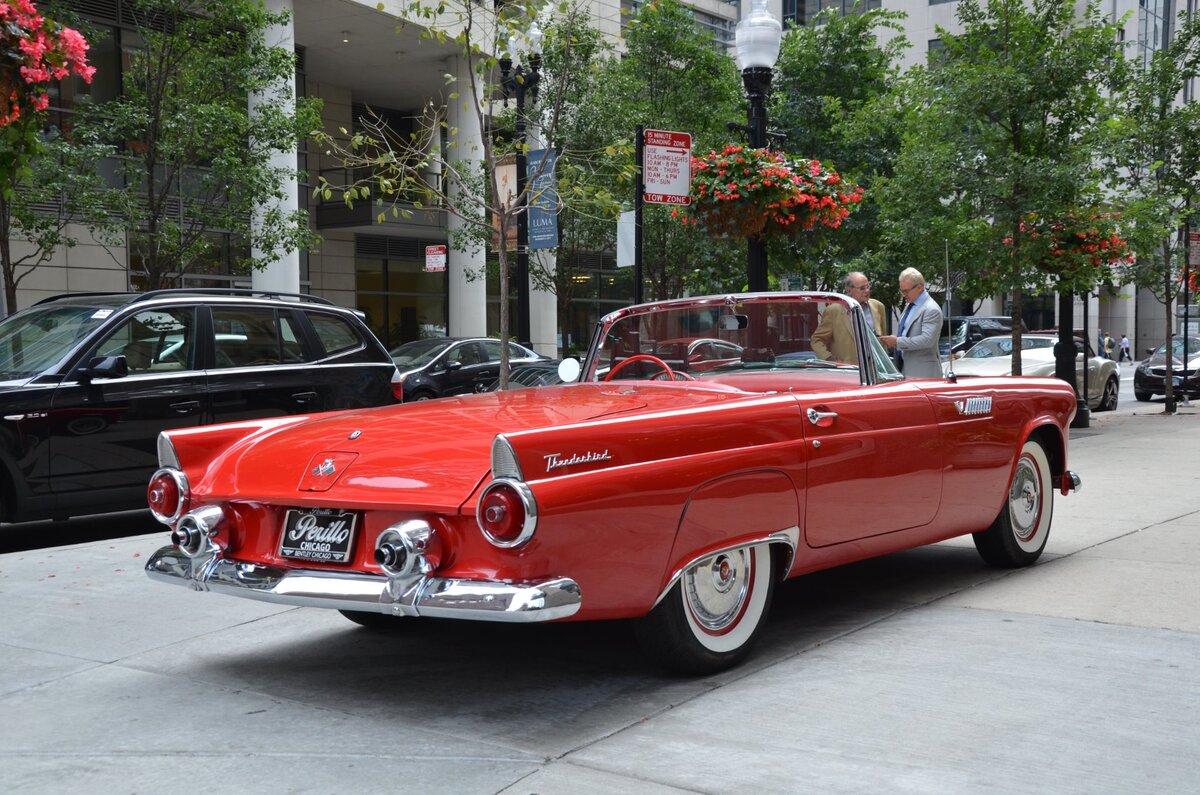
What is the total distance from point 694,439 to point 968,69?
14.1 metres

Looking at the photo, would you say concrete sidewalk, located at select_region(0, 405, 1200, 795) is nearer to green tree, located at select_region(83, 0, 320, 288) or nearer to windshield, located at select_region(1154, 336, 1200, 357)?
green tree, located at select_region(83, 0, 320, 288)

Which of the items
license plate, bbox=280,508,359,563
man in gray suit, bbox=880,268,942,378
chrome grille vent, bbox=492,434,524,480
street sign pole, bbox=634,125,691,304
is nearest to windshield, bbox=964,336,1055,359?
street sign pole, bbox=634,125,691,304

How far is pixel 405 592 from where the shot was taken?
3.95 m

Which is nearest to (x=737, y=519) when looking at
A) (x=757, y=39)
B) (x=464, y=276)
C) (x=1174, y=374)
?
(x=757, y=39)

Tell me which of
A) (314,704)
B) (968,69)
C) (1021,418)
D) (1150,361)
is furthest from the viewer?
(1150,361)

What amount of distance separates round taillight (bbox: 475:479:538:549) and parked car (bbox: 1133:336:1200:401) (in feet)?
82.6

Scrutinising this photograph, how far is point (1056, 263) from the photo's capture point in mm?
17203

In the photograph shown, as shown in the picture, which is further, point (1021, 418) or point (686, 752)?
point (1021, 418)

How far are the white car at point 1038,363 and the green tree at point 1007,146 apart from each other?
2621 mm

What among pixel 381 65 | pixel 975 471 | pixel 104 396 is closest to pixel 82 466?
pixel 104 396

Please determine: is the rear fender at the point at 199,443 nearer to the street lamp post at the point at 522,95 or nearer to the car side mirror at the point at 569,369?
the car side mirror at the point at 569,369

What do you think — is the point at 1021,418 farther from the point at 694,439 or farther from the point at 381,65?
the point at 381,65

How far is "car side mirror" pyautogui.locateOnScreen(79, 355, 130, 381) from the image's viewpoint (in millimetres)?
8289

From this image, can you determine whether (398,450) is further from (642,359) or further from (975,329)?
(975,329)
